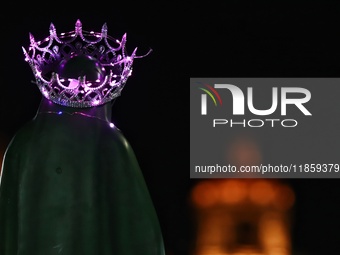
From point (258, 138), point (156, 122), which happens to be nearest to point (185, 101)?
point (156, 122)

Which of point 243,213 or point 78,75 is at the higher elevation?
point 78,75

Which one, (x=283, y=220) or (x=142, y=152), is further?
(x=283, y=220)

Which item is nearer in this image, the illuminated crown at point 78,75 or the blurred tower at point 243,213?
the illuminated crown at point 78,75

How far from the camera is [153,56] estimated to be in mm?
4898

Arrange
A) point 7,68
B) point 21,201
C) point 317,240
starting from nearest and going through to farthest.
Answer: point 21,201 < point 7,68 < point 317,240

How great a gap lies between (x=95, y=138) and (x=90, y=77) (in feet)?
0.86

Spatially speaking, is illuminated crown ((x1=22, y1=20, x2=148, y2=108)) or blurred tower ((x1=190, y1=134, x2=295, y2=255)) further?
blurred tower ((x1=190, y1=134, x2=295, y2=255))

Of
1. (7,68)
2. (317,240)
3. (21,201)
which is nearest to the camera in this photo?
(21,201)

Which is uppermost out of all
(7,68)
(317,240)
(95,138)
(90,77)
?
(7,68)

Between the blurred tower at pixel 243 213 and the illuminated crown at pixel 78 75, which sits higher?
the illuminated crown at pixel 78 75

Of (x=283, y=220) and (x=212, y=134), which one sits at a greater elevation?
(x=212, y=134)

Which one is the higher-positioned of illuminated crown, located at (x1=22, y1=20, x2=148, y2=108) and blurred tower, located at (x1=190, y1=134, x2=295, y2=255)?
illuminated crown, located at (x1=22, y1=20, x2=148, y2=108)

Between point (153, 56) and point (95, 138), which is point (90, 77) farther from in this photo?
point (153, 56)

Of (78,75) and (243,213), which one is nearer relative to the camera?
(78,75)
